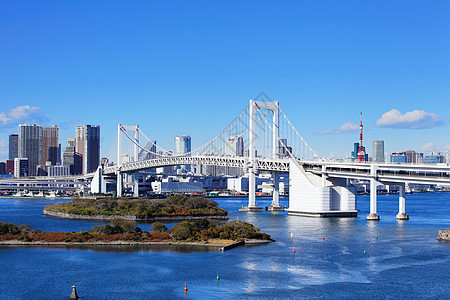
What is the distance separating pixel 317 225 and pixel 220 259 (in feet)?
56.1

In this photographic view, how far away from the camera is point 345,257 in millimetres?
28672

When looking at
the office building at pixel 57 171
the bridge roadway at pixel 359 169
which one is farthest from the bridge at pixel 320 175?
the office building at pixel 57 171

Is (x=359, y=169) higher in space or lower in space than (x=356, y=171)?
higher

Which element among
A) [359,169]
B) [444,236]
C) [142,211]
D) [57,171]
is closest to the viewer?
[444,236]

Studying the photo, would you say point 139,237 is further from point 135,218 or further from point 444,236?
point 444,236

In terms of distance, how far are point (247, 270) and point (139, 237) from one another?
388 inches

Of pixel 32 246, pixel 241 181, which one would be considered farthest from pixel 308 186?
pixel 241 181

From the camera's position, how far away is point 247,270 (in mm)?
24953

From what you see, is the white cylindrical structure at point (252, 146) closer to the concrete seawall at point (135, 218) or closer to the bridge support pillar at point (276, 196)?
the bridge support pillar at point (276, 196)

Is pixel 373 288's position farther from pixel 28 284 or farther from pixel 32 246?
pixel 32 246

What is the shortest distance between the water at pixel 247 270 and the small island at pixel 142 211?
16446 mm

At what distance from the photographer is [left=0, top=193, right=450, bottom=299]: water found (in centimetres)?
2152

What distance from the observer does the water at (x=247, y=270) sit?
21.5 metres

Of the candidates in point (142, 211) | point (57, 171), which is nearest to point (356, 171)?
point (142, 211)
